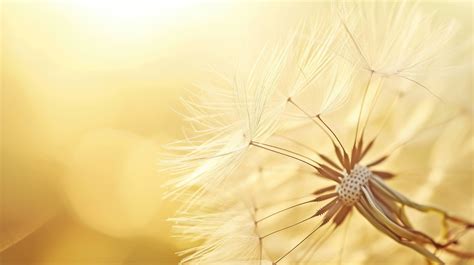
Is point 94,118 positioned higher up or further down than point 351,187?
higher up

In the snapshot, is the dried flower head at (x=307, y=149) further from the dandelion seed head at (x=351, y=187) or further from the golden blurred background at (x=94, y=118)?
the golden blurred background at (x=94, y=118)

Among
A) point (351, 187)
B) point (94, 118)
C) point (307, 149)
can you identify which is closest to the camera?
point (351, 187)

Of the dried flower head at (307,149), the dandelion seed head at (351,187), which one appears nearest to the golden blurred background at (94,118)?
the dried flower head at (307,149)

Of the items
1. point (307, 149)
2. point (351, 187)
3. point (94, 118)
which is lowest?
point (351, 187)

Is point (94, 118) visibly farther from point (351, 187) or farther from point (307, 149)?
point (351, 187)

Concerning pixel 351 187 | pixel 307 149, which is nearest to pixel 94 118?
pixel 307 149

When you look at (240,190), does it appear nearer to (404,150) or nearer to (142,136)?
(404,150)

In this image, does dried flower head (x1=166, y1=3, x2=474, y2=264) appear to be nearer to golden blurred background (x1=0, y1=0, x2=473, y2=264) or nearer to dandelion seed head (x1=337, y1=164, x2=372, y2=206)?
dandelion seed head (x1=337, y1=164, x2=372, y2=206)
